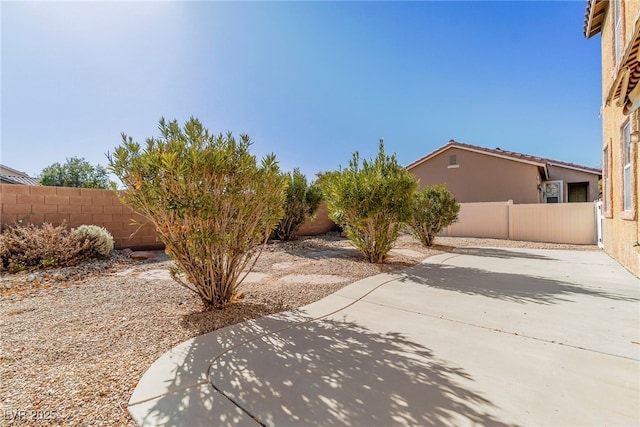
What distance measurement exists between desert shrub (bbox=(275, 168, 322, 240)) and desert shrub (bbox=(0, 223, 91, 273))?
622cm

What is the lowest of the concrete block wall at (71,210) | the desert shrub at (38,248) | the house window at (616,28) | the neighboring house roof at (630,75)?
the desert shrub at (38,248)

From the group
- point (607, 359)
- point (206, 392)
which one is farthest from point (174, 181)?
point (607, 359)

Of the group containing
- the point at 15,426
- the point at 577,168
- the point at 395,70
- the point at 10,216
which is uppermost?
the point at 395,70

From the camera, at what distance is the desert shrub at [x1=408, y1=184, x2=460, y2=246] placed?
10.2m

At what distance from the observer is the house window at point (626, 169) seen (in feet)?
19.0

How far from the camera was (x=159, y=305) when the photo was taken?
13.1ft

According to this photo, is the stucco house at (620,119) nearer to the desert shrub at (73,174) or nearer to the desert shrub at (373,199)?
the desert shrub at (373,199)

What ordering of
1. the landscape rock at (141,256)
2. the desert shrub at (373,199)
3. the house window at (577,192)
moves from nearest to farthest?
the desert shrub at (373,199), the landscape rock at (141,256), the house window at (577,192)

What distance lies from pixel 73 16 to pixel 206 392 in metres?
7.36

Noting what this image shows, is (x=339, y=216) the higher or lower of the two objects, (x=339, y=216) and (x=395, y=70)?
the lower

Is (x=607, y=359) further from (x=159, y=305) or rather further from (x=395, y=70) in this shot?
(x=395, y=70)

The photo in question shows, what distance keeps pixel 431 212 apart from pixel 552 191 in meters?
13.2

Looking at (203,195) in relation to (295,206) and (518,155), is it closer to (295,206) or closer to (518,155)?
(295,206)

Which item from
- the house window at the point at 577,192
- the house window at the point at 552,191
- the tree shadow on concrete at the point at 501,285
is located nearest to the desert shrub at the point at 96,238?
the tree shadow on concrete at the point at 501,285
